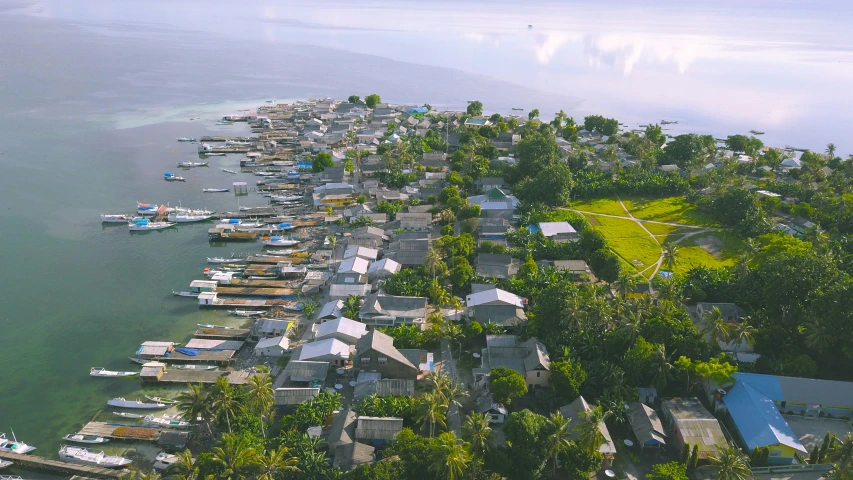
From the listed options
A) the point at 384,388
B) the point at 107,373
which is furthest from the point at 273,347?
the point at 107,373

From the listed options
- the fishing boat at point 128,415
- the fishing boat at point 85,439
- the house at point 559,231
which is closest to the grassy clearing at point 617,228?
the house at point 559,231

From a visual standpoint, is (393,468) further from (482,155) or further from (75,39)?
(75,39)

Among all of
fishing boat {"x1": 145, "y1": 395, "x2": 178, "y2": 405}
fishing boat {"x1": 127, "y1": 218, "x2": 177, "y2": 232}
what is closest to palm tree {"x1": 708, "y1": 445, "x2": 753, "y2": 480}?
fishing boat {"x1": 145, "y1": 395, "x2": 178, "y2": 405}

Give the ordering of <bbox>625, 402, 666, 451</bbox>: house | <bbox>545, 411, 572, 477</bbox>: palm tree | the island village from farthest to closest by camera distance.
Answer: <bbox>625, 402, 666, 451</bbox>: house
the island village
<bbox>545, 411, 572, 477</bbox>: palm tree

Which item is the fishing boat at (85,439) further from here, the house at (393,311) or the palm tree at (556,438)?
the palm tree at (556,438)

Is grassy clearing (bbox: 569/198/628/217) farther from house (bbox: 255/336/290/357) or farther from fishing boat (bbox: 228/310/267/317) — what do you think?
house (bbox: 255/336/290/357)

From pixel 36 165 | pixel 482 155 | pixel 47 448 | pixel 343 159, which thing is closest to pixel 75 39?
pixel 36 165
